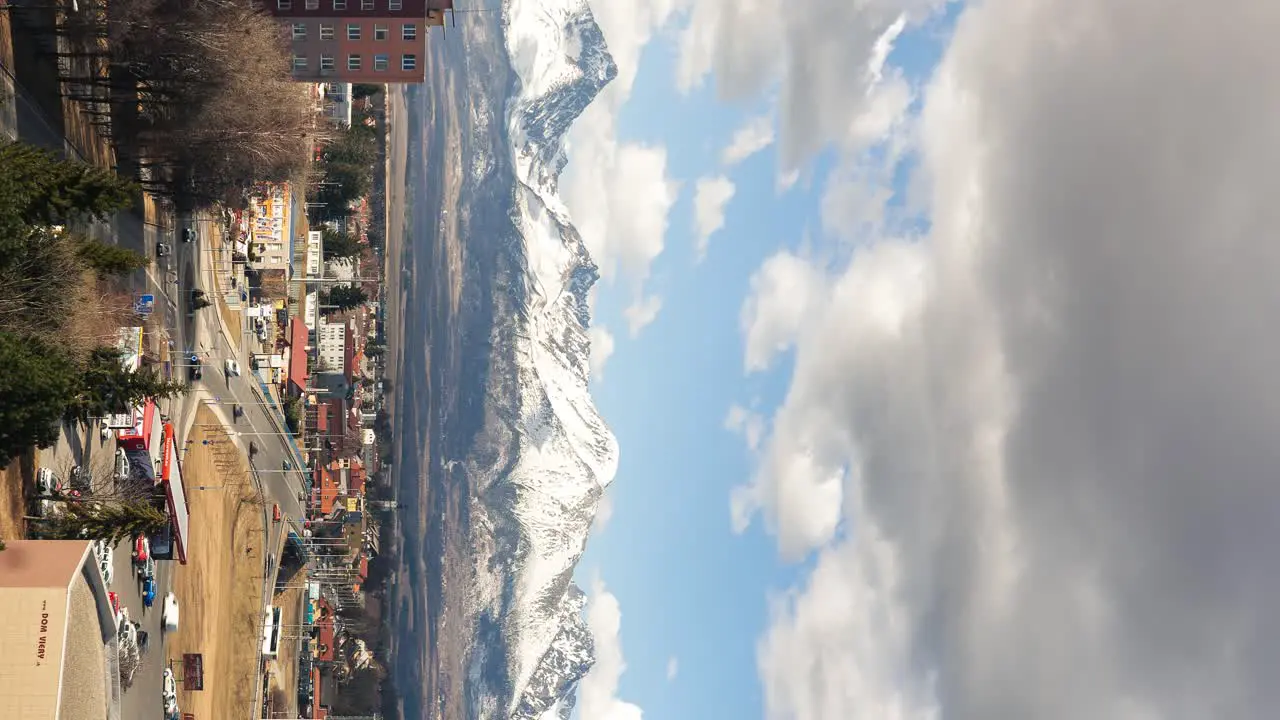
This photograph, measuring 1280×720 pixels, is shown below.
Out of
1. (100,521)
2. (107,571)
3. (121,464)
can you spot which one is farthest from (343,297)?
(100,521)

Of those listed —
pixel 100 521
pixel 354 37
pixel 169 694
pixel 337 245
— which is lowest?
pixel 169 694

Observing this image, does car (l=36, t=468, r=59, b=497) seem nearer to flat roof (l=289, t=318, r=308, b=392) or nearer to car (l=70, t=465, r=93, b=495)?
car (l=70, t=465, r=93, b=495)

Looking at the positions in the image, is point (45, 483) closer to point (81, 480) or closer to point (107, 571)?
point (81, 480)

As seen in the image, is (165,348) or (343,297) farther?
(343,297)

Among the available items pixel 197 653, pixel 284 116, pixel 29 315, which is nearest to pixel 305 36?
pixel 284 116

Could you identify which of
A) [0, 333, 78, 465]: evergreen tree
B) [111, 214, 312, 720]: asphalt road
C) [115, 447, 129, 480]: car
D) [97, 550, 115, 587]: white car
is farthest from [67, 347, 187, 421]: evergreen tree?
[111, 214, 312, 720]: asphalt road

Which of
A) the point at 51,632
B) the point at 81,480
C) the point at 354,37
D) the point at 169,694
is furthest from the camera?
the point at 354,37

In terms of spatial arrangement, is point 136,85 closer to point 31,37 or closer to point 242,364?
point 31,37
